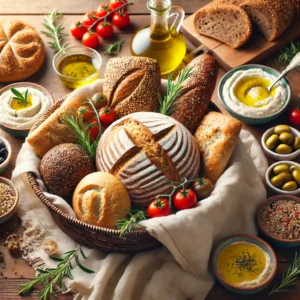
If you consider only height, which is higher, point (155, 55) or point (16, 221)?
point (155, 55)

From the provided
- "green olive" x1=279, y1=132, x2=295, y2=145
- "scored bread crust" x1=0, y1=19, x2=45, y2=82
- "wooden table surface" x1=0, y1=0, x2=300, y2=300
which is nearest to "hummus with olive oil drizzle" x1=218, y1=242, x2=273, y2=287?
"wooden table surface" x1=0, y1=0, x2=300, y2=300

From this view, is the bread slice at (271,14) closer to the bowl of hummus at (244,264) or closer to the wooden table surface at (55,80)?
the wooden table surface at (55,80)

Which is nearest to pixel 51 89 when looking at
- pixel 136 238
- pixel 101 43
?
pixel 101 43

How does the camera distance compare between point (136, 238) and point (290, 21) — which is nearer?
point (136, 238)

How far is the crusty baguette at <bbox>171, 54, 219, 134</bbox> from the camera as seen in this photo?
2867mm

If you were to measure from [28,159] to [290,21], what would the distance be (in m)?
1.70

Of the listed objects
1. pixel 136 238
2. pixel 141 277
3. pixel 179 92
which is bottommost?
pixel 141 277

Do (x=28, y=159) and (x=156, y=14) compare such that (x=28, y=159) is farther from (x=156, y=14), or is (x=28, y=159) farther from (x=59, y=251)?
(x=156, y=14)

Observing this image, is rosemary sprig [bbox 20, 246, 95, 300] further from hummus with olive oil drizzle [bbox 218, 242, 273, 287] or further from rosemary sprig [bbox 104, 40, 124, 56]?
rosemary sprig [bbox 104, 40, 124, 56]

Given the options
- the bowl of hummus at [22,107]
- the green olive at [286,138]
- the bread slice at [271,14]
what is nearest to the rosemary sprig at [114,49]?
the bowl of hummus at [22,107]

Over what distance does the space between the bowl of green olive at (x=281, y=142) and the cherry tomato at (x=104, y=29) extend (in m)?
1.15

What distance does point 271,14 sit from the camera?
134 inches

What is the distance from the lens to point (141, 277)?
259 centimetres

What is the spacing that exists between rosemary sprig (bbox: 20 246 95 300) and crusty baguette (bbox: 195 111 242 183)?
67 centimetres
